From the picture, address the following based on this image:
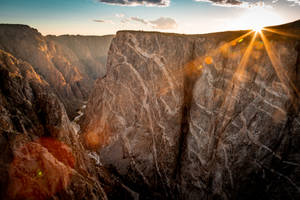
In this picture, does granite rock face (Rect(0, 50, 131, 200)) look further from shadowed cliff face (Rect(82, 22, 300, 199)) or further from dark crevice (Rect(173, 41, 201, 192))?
dark crevice (Rect(173, 41, 201, 192))

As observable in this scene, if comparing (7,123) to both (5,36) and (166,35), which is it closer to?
(166,35)

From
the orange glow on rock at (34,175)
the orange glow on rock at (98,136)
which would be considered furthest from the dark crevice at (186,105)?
the orange glow on rock at (34,175)

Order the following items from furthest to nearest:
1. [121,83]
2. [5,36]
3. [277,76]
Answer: [5,36] < [121,83] < [277,76]

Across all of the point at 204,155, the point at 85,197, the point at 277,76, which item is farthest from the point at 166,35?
the point at 85,197

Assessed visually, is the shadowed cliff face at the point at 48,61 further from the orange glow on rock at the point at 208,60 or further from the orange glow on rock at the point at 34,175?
the orange glow on rock at the point at 208,60

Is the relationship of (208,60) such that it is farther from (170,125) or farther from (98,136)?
(98,136)

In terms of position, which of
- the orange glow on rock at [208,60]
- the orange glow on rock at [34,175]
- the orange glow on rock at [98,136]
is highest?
the orange glow on rock at [208,60]

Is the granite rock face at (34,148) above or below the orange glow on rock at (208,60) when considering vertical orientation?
below
